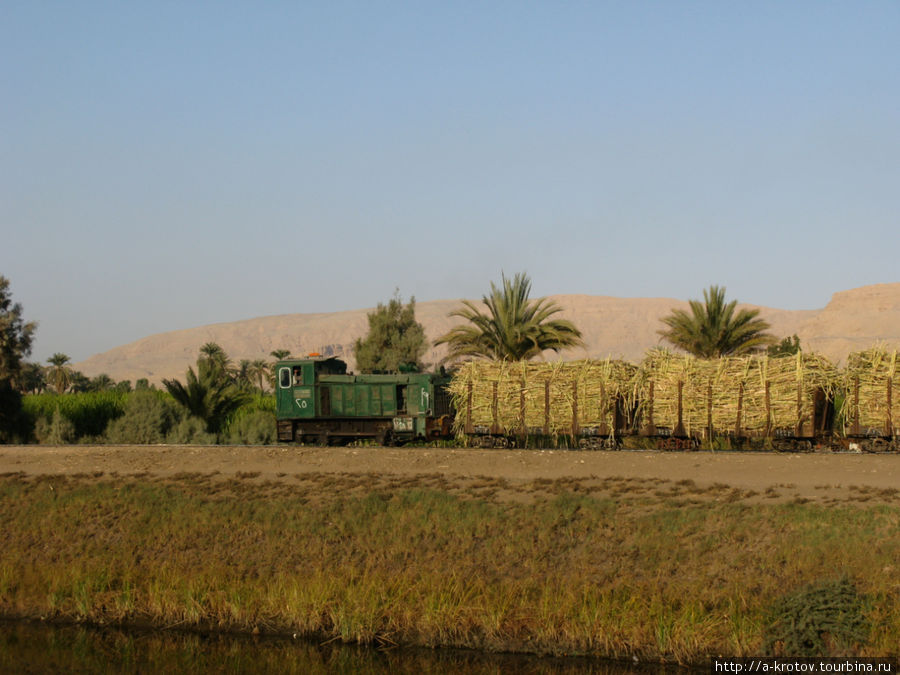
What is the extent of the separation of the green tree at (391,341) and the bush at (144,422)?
36.4ft

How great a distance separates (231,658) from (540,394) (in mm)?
16331

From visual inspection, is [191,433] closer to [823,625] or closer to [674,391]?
[674,391]

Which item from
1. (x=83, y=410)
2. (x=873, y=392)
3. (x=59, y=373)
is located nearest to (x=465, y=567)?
(x=873, y=392)

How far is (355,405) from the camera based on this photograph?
3316 centimetres

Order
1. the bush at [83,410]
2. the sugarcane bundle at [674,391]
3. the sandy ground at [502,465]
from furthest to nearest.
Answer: the bush at [83,410] < the sugarcane bundle at [674,391] < the sandy ground at [502,465]

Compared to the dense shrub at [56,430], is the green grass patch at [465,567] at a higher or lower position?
lower

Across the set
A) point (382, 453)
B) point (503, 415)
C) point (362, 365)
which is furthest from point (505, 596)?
point (362, 365)

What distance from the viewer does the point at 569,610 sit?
50.0ft

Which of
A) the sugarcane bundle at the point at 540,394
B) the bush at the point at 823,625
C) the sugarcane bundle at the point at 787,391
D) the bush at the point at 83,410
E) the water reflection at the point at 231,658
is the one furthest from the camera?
the bush at the point at 83,410

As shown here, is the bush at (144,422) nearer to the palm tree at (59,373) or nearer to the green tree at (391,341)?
the green tree at (391,341)

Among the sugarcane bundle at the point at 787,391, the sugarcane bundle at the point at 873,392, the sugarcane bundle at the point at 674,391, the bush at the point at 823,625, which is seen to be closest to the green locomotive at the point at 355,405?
the sugarcane bundle at the point at 674,391

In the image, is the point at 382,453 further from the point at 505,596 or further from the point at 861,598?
the point at 861,598

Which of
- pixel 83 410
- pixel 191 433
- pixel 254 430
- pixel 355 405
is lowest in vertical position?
pixel 191 433

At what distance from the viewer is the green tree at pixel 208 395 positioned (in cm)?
4225
